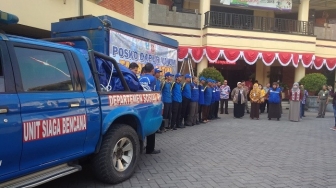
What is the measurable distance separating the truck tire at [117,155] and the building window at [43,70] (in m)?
0.98

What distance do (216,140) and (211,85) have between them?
4.21 meters

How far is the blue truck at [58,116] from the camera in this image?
2.98 m

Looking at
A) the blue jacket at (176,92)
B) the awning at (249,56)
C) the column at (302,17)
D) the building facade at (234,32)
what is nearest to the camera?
the blue jacket at (176,92)

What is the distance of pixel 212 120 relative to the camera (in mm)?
12555

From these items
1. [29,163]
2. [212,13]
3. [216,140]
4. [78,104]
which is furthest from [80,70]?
[212,13]

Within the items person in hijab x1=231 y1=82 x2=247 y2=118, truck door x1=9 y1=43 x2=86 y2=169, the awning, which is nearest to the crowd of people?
person in hijab x1=231 y1=82 x2=247 y2=118

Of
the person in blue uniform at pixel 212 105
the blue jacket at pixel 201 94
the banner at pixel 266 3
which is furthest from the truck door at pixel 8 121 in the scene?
the banner at pixel 266 3

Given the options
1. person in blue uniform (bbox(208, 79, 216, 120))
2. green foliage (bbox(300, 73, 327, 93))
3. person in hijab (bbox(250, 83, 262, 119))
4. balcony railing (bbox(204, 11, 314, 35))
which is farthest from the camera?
balcony railing (bbox(204, 11, 314, 35))

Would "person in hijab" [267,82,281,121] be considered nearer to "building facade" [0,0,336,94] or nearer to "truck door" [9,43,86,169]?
"building facade" [0,0,336,94]

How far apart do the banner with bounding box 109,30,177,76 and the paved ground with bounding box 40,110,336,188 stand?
2233 mm

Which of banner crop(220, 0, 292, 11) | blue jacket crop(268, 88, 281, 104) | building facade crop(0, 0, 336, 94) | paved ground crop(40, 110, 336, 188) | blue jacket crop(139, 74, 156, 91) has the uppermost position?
banner crop(220, 0, 292, 11)

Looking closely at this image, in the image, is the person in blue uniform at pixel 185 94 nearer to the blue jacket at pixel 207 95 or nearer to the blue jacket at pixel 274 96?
the blue jacket at pixel 207 95

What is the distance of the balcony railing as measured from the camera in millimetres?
17656

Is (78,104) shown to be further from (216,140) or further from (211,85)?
(211,85)
